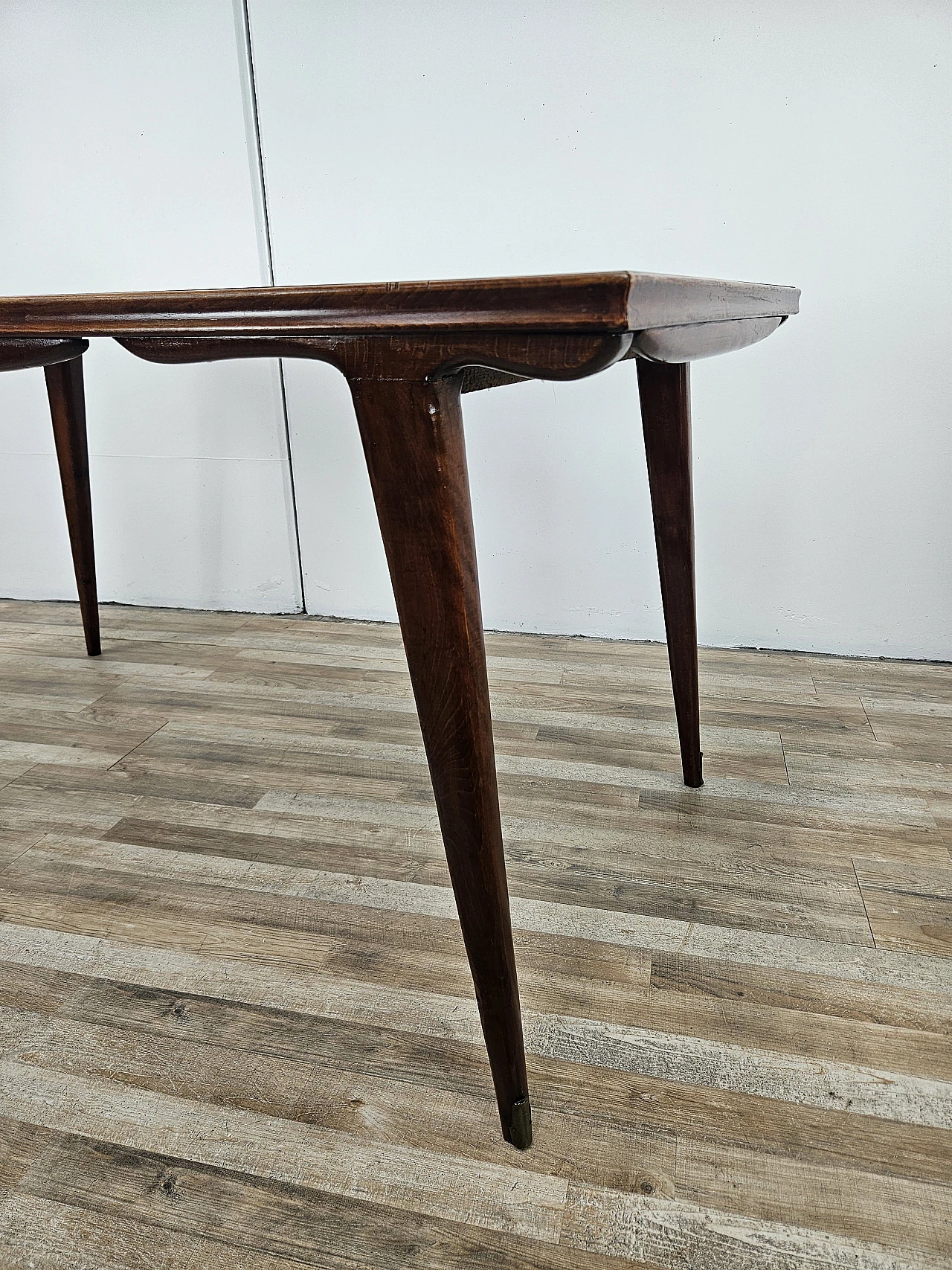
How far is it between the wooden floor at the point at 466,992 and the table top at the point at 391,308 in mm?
560

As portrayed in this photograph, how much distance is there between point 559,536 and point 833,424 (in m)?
0.52

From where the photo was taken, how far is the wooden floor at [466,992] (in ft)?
2.04

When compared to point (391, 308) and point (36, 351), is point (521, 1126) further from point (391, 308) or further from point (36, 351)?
point (36, 351)

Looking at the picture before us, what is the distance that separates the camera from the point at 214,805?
1.18 meters

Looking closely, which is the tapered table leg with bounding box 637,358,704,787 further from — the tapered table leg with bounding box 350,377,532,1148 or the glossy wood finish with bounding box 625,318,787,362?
the tapered table leg with bounding box 350,377,532,1148

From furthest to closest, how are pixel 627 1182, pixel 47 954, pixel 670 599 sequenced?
pixel 670 599
pixel 47 954
pixel 627 1182

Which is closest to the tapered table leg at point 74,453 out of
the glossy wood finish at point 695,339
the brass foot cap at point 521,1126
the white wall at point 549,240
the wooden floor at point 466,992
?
the wooden floor at point 466,992

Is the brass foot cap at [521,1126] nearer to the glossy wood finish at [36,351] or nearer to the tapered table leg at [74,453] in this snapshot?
the glossy wood finish at [36,351]

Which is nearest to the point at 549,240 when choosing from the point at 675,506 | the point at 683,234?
the point at 683,234

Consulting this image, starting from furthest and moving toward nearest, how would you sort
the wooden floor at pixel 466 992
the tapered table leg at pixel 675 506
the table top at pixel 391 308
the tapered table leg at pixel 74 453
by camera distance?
the tapered table leg at pixel 74 453, the tapered table leg at pixel 675 506, the wooden floor at pixel 466 992, the table top at pixel 391 308

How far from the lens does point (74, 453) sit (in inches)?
60.0

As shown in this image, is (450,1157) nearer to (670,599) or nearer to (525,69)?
(670,599)

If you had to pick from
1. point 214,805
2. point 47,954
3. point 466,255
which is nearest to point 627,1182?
point 47,954

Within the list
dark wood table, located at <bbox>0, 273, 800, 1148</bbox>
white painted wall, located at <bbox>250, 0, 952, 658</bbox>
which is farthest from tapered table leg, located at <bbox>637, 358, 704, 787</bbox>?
white painted wall, located at <bbox>250, 0, 952, 658</bbox>
